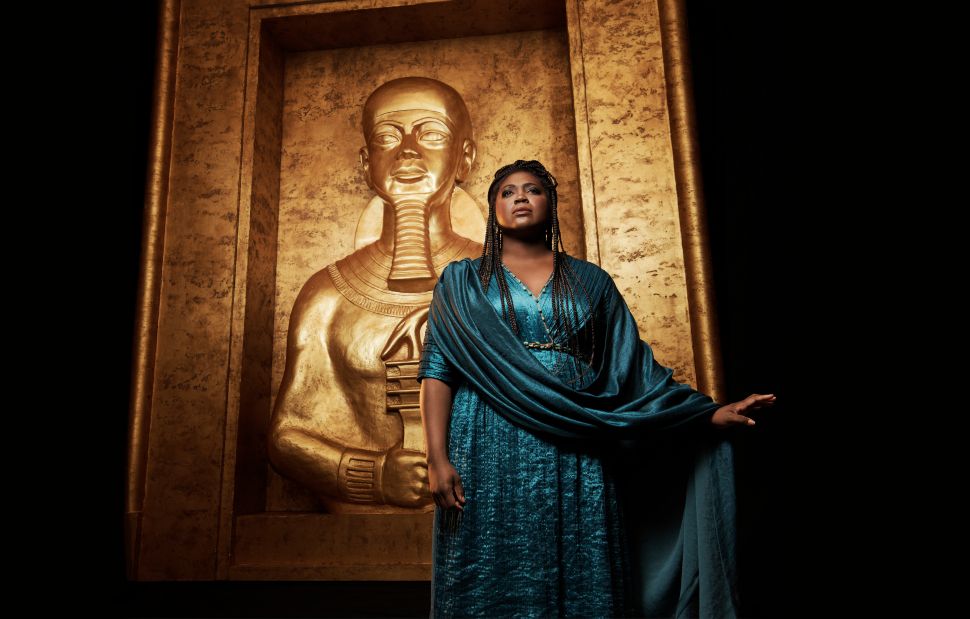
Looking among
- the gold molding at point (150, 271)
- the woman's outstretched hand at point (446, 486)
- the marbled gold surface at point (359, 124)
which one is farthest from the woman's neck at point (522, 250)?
the gold molding at point (150, 271)

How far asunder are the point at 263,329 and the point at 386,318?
0.66 m

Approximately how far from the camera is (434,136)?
3.93 metres

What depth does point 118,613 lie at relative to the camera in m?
2.63

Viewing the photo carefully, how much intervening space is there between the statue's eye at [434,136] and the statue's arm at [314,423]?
3.02 ft

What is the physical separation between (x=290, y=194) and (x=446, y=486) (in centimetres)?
275

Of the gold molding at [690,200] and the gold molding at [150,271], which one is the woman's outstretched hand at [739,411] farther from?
the gold molding at [150,271]

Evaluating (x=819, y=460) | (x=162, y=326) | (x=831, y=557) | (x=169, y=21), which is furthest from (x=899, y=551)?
(x=169, y=21)

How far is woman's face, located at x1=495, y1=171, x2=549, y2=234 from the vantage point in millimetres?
2152

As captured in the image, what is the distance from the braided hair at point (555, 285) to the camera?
6.67ft

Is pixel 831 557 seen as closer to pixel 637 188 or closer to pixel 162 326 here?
pixel 637 188

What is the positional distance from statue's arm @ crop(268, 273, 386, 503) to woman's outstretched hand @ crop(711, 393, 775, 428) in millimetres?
1777

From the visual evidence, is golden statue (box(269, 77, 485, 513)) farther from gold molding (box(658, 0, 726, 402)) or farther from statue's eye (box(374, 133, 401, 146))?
gold molding (box(658, 0, 726, 402))

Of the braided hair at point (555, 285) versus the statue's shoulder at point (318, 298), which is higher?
the statue's shoulder at point (318, 298)

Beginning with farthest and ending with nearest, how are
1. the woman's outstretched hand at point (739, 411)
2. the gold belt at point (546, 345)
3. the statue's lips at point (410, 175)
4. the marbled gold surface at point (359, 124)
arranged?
the marbled gold surface at point (359, 124) → the statue's lips at point (410, 175) → the gold belt at point (546, 345) → the woman's outstretched hand at point (739, 411)
